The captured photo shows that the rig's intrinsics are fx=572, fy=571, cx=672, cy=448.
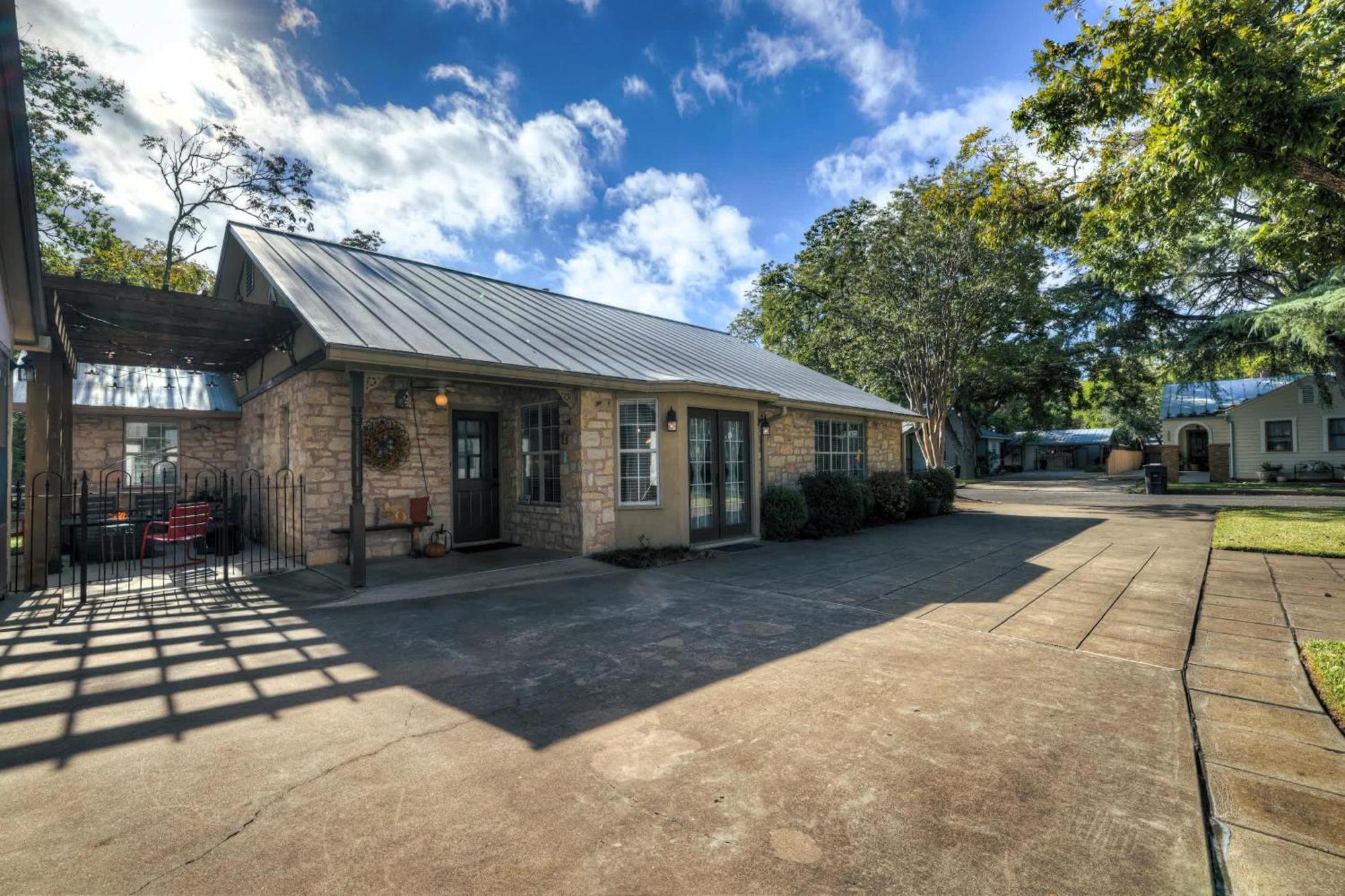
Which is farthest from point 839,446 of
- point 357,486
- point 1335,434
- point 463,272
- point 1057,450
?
point 1057,450

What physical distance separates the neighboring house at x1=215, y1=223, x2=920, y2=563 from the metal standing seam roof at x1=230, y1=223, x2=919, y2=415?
0.16 feet

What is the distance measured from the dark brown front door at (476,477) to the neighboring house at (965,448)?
1823 centimetres

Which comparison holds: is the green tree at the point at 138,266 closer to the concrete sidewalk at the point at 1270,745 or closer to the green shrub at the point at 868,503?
the green shrub at the point at 868,503

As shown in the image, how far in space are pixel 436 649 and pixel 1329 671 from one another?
6552 mm

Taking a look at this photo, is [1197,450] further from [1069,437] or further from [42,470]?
[42,470]

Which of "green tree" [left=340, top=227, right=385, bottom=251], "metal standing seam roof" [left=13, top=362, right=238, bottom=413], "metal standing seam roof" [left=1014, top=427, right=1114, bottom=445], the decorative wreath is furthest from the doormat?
"metal standing seam roof" [left=1014, top=427, right=1114, bottom=445]

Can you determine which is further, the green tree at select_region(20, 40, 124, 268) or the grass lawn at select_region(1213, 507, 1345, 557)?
the green tree at select_region(20, 40, 124, 268)

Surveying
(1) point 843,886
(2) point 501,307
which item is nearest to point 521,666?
(1) point 843,886

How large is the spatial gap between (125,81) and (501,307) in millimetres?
16161

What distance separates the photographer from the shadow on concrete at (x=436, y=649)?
359cm

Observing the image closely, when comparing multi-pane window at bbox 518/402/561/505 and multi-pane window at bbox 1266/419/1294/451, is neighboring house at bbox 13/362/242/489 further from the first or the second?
multi-pane window at bbox 1266/419/1294/451

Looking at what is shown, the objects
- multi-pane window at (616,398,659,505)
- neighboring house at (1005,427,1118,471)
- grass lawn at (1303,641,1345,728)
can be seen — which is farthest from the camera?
neighboring house at (1005,427,1118,471)

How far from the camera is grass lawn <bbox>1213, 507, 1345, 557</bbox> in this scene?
8.60 metres

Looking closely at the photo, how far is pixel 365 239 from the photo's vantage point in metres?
21.7
